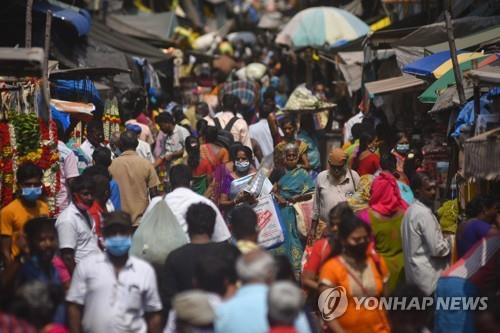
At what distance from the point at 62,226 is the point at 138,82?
12114 millimetres

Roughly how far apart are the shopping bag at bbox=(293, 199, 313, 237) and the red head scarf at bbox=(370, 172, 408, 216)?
79.9 inches

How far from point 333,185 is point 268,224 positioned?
2.75 ft

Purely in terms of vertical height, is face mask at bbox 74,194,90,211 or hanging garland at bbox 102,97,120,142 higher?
face mask at bbox 74,194,90,211

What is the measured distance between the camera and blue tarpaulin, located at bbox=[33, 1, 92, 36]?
672 inches

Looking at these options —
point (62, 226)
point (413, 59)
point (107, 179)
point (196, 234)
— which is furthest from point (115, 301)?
point (413, 59)

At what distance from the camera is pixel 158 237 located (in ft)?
28.7

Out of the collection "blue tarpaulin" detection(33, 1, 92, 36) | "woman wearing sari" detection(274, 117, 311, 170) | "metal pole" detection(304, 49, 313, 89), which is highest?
"blue tarpaulin" detection(33, 1, 92, 36)

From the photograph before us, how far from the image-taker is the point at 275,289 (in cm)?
620

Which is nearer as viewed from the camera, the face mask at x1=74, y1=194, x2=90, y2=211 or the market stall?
the face mask at x1=74, y1=194, x2=90, y2=211

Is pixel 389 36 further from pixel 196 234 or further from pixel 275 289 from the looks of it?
pixel 275 289

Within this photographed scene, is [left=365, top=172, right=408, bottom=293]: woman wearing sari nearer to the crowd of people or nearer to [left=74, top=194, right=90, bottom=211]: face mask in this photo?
the crowd of people

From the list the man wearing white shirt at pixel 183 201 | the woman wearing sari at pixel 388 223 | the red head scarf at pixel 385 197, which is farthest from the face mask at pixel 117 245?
the red head scarf at pixel 385 197

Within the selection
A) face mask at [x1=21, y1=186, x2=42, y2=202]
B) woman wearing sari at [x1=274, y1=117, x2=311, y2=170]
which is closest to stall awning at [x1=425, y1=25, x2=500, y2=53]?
woman wearing sari at [x1=274, y1=117, x2=311, y2=170]

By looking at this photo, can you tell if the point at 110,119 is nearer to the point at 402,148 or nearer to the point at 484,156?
the point at 402,148
